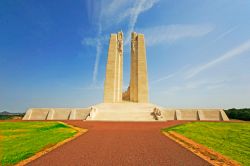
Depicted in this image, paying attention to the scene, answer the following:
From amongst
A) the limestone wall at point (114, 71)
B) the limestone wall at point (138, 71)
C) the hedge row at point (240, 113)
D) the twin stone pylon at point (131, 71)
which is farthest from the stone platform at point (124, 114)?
the limestone wall at point (138, 71)

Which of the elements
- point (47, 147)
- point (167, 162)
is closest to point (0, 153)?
point (47, 147)

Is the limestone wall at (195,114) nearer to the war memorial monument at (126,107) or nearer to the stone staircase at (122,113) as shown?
the war memorial monument at (126,107)

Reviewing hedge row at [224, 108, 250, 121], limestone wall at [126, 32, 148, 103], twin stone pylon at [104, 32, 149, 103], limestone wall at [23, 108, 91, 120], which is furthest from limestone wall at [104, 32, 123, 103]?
hedge row at [224, 108, 250, 121]

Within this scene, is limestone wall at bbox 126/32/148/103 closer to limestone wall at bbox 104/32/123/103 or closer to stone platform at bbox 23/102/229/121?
limestone wall at bbox 104/32/123/103

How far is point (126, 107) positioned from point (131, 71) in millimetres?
12066

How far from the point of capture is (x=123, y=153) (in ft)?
20.4

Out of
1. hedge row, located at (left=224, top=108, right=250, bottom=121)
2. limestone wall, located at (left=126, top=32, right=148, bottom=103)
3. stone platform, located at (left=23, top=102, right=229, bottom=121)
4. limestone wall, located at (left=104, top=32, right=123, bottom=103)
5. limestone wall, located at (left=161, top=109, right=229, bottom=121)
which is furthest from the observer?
limestone wall, located at (left=126, top=32, right=148, bottom=103)

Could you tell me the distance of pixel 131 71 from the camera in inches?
1468

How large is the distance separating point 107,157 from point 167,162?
5.33ft

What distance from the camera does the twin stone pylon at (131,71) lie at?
34.0 metres

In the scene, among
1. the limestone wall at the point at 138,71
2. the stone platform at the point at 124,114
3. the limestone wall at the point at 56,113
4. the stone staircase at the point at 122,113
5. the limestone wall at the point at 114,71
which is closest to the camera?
the stone staircase at the point at 122,113

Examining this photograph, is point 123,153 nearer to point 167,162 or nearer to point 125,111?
point 167,162

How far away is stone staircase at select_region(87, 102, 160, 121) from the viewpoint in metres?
22.8

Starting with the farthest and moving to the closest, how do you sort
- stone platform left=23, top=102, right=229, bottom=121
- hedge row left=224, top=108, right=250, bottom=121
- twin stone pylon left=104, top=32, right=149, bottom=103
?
twin stone pylon left=104, top=32, right=149, bottom=103, hedge row left=224, top=108, right=250, bottom=121, stone platform left=23, top=102, right=229, bottom=121
